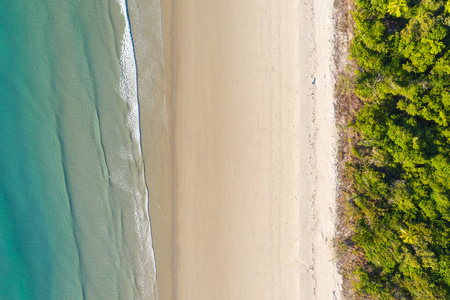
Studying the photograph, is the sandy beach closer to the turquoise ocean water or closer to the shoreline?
the shoreline

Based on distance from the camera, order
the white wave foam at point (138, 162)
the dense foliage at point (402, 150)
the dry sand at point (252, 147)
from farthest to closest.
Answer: the white wave foam at point (138, 162) < the dry sand at point (252, 147) < the dense foliage at point (402, 150)

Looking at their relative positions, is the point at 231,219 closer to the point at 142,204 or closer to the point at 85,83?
the point at 142,204

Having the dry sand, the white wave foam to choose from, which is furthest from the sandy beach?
the white wave foam

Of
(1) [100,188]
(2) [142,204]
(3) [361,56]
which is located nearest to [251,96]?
(3) [361,56]

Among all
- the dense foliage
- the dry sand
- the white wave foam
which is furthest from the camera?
the white wave foam

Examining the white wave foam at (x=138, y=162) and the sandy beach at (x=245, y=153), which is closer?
the sandy beach at (x=245, y=153)

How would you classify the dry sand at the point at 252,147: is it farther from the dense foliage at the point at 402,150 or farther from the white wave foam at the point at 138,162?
the dense foliage at the point at 402,150

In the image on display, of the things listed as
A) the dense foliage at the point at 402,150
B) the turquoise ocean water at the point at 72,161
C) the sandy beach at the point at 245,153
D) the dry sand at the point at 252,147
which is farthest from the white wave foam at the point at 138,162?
the dense foliage at the point at 402,150
